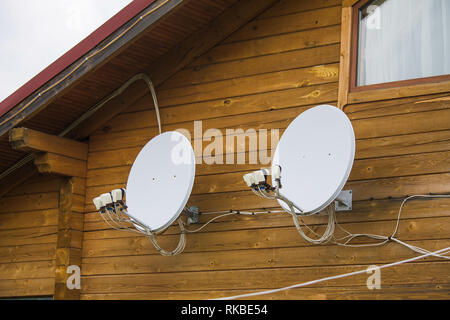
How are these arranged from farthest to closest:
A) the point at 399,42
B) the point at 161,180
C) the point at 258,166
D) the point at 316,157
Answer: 1. the point at 258,166
2. the point at 161,180
3. the point at 399,42
4. the point at 316,157

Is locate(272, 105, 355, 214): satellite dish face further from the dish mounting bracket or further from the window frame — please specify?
the dish mounting bracket

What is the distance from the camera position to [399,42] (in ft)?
16.1

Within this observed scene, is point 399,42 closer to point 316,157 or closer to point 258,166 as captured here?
point 316,157

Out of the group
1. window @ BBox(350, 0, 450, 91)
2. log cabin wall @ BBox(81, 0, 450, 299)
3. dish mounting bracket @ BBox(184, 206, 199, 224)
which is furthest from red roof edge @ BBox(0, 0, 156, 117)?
window @ BBox(350, 0, 450, 91)

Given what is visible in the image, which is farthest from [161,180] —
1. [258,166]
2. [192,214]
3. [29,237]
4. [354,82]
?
[29,237]

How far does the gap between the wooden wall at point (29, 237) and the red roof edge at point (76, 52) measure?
3.46 ft

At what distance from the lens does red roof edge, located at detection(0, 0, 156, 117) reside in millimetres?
5078

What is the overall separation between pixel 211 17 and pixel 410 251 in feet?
8.25

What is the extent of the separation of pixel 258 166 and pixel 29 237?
93.0 inches

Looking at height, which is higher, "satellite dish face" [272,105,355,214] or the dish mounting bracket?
"satellite dish face" [272,105,355,214]

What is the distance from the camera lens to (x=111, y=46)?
5.13m

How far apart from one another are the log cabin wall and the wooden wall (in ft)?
1.60
